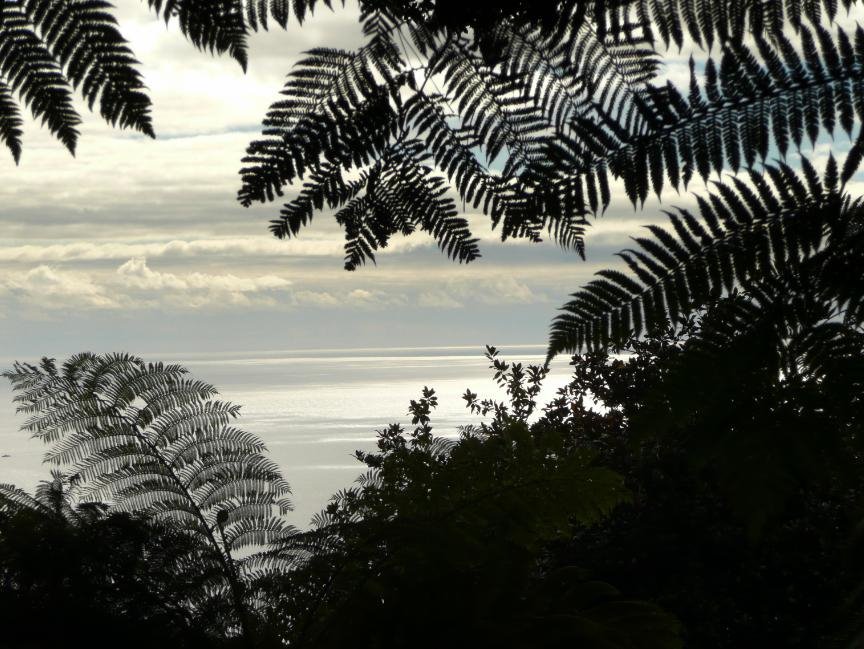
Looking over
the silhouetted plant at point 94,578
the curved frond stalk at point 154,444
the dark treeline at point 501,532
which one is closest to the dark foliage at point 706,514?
the dark treeline at point 501,532

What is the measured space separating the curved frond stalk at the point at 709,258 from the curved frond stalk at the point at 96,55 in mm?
481

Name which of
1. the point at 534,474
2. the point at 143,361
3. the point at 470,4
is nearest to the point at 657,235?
the point at 470,4

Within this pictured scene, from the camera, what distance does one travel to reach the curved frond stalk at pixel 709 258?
0.91 m

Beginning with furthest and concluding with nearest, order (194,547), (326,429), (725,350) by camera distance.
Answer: (326,429) → (194,547) → (725,350)

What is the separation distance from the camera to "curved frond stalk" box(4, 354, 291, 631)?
5562mm

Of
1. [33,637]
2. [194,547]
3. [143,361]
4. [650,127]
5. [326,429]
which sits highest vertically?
[326,429]

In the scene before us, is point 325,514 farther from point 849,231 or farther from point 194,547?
point 849,231

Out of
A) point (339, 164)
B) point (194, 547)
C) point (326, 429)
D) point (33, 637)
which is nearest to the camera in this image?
point (339, 164)

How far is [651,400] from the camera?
873 mm

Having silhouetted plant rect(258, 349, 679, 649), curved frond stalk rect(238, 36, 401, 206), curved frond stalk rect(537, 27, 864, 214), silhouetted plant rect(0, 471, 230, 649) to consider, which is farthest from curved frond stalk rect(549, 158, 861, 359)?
silhouetted plant rect(0, 471, 230, 649)

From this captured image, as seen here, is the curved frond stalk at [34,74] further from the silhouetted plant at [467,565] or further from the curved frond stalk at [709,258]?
the silhouetted plant at [467,565]

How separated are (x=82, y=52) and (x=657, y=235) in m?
0.62

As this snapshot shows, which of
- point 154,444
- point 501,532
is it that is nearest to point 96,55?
point 501,532

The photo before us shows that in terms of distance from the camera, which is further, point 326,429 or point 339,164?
point 326,429
